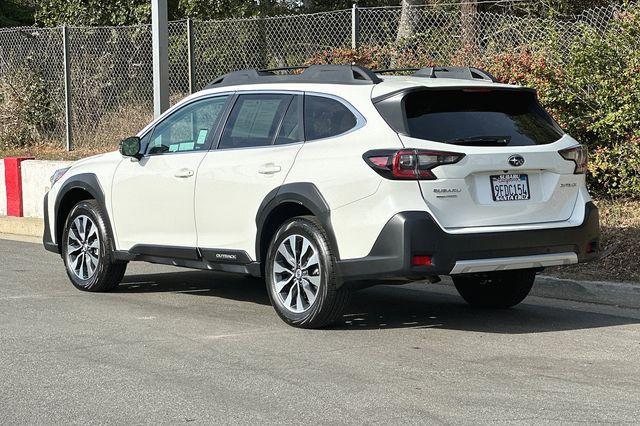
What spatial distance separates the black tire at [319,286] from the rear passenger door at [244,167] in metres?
0.29

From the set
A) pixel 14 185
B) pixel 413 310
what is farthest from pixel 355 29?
pixel 413 310

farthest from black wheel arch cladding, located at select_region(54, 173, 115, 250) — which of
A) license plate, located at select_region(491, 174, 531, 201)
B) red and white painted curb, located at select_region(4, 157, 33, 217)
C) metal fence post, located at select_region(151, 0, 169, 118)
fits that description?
red and white painted curb, located at select_region(4, 157, 33, 217)

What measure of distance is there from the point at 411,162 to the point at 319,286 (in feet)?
3.68

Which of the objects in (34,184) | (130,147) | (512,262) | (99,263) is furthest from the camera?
(34,184)

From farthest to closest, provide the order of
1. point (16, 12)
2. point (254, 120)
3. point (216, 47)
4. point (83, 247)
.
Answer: point (16, 12) < point (216, 47) < point (83, 247) < point (254, 120)

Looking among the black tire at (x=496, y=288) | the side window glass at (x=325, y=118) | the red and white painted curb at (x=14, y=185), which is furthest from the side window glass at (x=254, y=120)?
the red and white painted curb at (x=14, y=185)

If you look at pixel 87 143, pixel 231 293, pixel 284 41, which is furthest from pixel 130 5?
pixel 231 293

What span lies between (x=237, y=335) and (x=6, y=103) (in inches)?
530

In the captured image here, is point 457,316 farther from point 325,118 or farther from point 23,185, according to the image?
point 23,185

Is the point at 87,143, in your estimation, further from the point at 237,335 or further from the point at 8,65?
the point at 237,335

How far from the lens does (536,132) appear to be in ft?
26.1

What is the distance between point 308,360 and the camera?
6977 millimetres

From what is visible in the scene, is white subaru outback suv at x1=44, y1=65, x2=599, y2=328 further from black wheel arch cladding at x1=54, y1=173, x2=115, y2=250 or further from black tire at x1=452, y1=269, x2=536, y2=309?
black wheel arch cladding at x1=54, y1=173, x2=115, y2=250

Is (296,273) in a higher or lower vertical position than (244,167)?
lower
